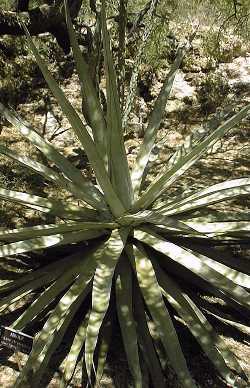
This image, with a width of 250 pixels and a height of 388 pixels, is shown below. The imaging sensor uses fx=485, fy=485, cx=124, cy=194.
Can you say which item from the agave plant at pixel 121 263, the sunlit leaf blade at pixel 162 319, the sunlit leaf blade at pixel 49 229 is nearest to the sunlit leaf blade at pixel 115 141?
the agave plant at pixel 121 263

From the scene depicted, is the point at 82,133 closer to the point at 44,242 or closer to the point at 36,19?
the point at 44,242

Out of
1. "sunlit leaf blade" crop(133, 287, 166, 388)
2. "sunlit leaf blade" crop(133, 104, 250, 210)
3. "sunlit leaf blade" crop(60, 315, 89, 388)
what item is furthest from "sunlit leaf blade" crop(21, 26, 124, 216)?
"sunlit leaf blade" crop(60, 315, 89, 388)

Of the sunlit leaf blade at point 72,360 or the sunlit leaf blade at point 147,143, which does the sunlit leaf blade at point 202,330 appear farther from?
the sunlit leaf blade at point 147,143

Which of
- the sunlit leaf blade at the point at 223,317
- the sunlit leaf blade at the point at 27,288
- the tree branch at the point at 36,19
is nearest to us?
the sunlit leaf blade at the point at 27,288

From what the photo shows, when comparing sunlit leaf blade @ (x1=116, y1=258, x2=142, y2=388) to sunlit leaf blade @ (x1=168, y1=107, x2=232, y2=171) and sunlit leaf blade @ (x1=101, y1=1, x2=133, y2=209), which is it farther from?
sunlit leaf blade @ (x1=168, y1=107, x2=232, y2=171)

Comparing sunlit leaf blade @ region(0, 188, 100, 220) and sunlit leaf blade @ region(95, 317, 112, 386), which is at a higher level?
sunlit leaf blade @ region(0, 188, 100, 220)

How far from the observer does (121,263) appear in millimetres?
2703

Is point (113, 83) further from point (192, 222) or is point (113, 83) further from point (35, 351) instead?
point (35, 351)

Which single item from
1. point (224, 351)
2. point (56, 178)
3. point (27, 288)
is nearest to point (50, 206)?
point (56, 178)

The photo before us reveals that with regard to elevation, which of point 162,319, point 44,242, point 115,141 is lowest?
point 162,319

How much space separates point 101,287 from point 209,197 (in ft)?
3.13

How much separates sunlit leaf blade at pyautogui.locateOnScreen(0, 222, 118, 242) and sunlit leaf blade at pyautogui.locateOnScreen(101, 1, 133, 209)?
0.88 feet

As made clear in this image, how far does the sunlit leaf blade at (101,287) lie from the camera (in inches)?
84.1

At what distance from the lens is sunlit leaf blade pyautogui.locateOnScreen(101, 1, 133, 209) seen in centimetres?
252
